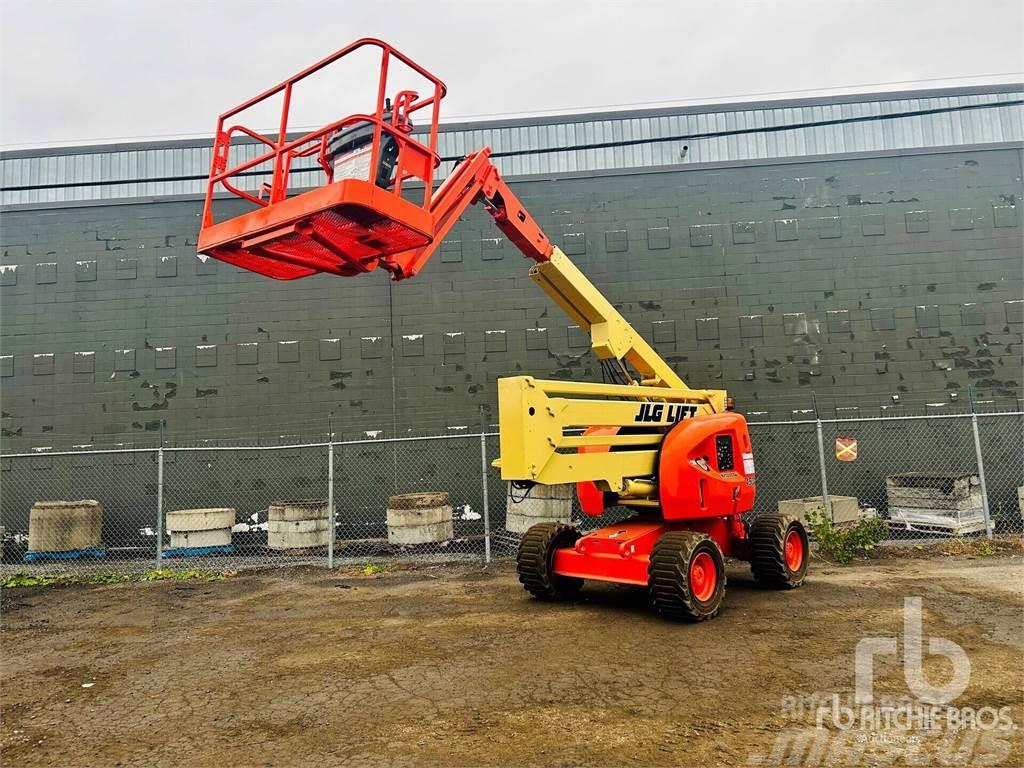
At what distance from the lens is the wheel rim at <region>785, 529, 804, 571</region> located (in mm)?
7579

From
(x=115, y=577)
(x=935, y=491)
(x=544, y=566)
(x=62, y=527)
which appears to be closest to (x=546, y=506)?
(x=544, y=566)

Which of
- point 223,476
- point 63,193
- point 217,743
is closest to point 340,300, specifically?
point 223,476

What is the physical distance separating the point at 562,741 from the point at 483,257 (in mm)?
9968

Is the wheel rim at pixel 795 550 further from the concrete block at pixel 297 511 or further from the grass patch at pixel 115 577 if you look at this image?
the grass patch at pixel 115 577

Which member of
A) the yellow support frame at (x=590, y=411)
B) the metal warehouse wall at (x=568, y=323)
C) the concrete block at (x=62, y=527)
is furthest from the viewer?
the metal warehouse wall at (x=568, y=323)

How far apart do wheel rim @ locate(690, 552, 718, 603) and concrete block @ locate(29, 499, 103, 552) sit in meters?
9.85

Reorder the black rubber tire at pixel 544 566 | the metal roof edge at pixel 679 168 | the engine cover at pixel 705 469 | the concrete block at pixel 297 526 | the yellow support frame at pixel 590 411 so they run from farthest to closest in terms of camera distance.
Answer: the metal roof edge at pixel 679 168 → the concrete block at pixel 297 526 → the black rubber tire at pixel 544 566 → the engine cover at pixel 705 469 → the yellow support frame at pixel 590 411

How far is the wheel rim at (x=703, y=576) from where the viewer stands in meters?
6.17

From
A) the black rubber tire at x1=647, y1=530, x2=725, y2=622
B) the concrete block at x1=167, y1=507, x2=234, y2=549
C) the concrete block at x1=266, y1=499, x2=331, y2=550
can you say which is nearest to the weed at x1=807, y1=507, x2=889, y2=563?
the black rubber tire at x1=647, y1=530, x2=725, y2=622

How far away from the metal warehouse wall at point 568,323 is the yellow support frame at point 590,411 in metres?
4.60

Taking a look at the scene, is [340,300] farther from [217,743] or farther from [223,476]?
[217,743]

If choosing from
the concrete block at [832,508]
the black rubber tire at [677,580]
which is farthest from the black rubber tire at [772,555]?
the concrete block at [832,508]

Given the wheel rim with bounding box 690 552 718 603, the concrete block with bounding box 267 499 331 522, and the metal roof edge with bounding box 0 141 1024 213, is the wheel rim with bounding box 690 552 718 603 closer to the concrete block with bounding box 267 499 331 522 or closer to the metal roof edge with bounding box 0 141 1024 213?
the concrete block with bounding box 267 499 331 522

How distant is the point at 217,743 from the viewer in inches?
150
